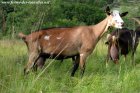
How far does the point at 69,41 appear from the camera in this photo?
9.89 m

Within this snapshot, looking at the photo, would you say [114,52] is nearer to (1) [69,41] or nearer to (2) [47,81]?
(1) [69,41]

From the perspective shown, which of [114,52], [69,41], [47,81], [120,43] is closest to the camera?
[47,81]

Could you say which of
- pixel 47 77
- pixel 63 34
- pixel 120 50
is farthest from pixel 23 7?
pixel 47 77

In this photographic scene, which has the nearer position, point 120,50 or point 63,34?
point 63,34

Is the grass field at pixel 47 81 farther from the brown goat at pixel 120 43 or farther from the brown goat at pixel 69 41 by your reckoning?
the brown goat at pixel 120 43

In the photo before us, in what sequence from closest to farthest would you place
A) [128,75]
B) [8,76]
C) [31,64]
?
[8,76] → [128,75] → [31,64]

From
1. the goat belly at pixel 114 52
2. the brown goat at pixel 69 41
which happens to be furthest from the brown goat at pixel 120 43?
the brown goat at pixel 69 41

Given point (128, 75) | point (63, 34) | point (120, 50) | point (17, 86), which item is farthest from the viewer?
point (120, 50)

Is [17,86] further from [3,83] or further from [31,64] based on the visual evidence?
[31,64]

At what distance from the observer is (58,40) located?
32.1ft

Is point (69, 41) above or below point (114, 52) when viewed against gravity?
above

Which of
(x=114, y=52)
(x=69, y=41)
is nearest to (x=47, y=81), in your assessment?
(x=69, y=41)

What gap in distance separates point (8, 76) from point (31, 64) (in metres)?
3.19

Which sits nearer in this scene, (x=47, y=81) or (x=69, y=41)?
(x=47, y=81)
